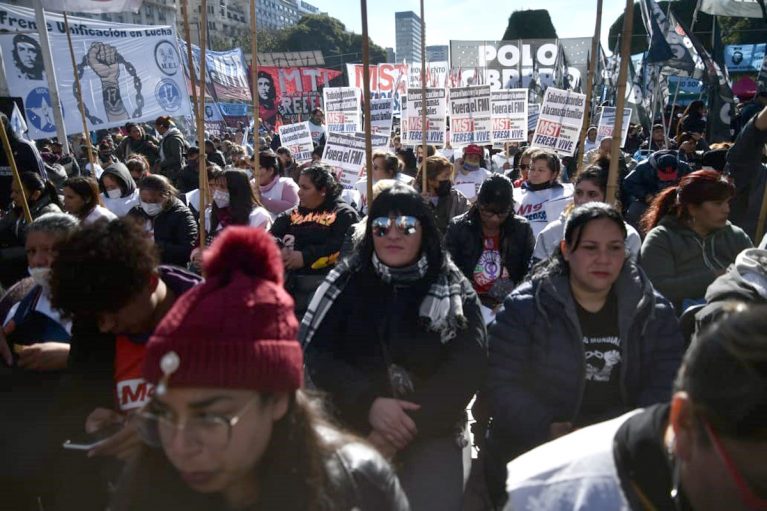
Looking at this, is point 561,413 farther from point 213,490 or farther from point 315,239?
point 315,239

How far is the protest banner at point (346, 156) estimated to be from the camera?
275 inches

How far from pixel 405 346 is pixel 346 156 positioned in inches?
190

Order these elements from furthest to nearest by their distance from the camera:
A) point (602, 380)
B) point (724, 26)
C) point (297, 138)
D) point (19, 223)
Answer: point (724, 26) < point (297, 138) < point (19, 223) < point (602, 380)

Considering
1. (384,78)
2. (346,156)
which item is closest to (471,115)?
(346,156)

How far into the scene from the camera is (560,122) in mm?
6945

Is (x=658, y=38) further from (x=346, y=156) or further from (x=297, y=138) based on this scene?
(x=297, y=138)

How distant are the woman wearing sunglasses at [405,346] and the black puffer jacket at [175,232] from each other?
8.11ft

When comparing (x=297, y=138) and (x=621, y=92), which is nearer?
(x=621, y=92)

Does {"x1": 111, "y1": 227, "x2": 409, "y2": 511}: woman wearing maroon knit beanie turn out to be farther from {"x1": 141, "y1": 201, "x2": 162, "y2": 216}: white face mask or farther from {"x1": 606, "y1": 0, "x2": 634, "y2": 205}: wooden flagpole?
{"x1": 141, "y1": 201, "x2": 162, "y2": 216}: white face mask

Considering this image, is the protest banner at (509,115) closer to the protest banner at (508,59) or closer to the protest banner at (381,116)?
the protest banner at (381,116)

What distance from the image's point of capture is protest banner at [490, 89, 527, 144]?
8.84 m

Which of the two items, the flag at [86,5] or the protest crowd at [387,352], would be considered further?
the flag at [86,5]

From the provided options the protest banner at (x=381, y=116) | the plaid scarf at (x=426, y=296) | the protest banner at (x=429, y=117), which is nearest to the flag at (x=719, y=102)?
the protest banner at (x=429, y=117)

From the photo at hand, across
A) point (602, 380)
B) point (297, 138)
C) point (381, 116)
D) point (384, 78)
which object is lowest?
point (602, 380)
